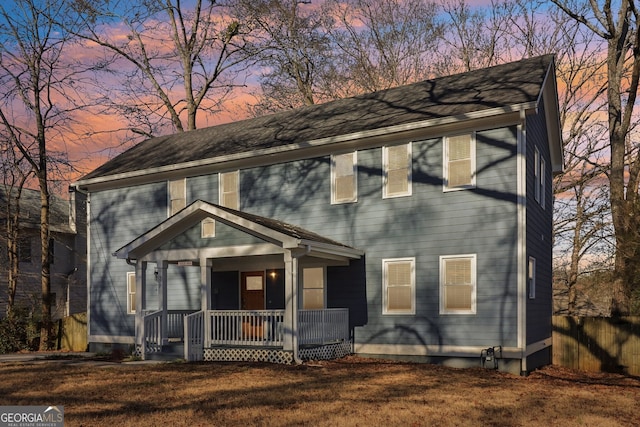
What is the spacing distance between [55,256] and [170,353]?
22152 mm

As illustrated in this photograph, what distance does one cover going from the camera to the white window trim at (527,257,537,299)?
50.8 feet

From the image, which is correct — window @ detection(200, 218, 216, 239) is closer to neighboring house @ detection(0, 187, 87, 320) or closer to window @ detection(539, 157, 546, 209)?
window @ detection(539, 157, 546, 209)

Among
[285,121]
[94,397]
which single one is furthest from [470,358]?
[285,121]

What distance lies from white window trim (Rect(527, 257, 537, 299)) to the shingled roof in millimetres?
3965

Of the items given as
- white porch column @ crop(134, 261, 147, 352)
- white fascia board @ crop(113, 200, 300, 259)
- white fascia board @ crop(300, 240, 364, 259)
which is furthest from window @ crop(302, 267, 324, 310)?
white porch column @ crop(134, 261, 147, 352)

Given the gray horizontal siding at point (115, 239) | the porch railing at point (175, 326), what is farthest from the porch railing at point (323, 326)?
the gray horizontal siding at point (115, 239)

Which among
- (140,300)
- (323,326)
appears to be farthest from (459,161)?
(140,300)

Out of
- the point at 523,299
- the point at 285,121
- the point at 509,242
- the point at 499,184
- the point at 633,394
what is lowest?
the point at 633,394

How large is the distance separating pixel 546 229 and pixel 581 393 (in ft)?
23.9

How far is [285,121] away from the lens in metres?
20.6

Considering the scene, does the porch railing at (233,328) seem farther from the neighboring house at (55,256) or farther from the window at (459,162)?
the neighboring house at (55,256)

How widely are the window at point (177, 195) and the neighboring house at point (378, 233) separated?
0.23 feet

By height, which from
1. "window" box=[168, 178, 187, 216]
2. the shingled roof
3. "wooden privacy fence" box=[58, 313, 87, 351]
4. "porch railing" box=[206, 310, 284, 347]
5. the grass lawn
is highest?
the shingled roof

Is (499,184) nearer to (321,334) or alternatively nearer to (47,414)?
(321,334)
